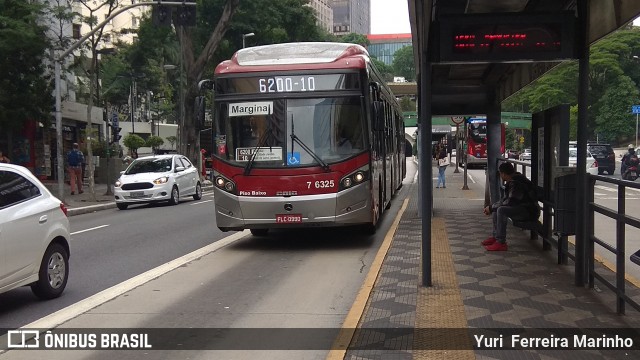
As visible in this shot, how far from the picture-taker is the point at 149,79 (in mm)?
58562

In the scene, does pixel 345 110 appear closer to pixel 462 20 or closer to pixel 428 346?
pixel 462 20

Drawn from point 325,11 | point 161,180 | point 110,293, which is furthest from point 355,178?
point 325,11

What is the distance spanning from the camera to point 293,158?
33.5 feet

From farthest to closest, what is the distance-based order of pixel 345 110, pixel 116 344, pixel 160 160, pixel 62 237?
pixel 160 160
pixel 345 110
pixel 62 237
pixel 116 344

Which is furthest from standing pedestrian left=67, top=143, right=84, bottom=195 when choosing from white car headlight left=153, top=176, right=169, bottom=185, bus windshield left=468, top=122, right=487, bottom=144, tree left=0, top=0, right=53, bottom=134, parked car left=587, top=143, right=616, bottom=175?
bus windshield left=468, top=122, right=487, bottom=144

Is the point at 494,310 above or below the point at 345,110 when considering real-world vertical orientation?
below

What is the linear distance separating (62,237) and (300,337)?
3655 millimetres

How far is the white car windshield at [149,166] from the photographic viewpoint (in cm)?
2092

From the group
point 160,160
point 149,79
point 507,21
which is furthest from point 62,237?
point 149,79

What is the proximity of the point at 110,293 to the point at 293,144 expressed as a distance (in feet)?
12.9

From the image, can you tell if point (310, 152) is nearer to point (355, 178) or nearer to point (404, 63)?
point (355, 178)

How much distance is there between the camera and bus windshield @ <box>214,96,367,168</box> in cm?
1022

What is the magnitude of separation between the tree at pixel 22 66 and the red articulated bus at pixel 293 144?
13.0 metres

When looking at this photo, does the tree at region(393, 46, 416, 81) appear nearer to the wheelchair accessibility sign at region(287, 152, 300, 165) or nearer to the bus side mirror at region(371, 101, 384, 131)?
the bus side mirror at region(371, 101, 384, 131)
